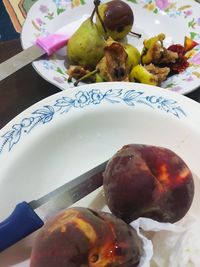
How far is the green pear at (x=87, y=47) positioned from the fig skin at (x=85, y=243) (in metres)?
0.38

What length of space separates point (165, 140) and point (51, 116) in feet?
0.46

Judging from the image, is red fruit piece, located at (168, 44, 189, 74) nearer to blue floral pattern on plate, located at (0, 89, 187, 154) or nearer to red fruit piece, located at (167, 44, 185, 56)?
red fruit piece, located at (167, 44, 185, 56)

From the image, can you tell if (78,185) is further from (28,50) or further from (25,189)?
(28,50)

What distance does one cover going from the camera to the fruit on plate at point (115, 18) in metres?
0.75

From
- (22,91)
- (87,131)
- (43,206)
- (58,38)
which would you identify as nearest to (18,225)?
(43,206)

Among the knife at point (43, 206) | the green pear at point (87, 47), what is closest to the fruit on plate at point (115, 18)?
the green pear at point (87, 47)

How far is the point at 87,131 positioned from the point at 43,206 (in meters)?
0.12

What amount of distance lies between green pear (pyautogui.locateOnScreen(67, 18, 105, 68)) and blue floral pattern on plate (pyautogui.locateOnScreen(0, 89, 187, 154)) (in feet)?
0.55

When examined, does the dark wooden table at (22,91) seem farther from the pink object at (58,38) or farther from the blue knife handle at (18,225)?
the blue knife handle at (18,225)

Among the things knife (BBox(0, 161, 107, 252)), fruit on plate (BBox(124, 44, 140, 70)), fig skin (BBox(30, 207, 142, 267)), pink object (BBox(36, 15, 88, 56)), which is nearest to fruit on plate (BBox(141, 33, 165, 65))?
fruit on plate (BBox(124, 44, 140, 70))

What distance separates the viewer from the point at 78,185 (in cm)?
49

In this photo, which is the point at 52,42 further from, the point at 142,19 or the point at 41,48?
the point at 142,19

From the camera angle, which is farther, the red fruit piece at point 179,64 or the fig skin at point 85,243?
the red fruit piece at point 179,64

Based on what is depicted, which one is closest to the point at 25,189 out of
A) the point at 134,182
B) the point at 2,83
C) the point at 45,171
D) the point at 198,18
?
the point at 45,171
